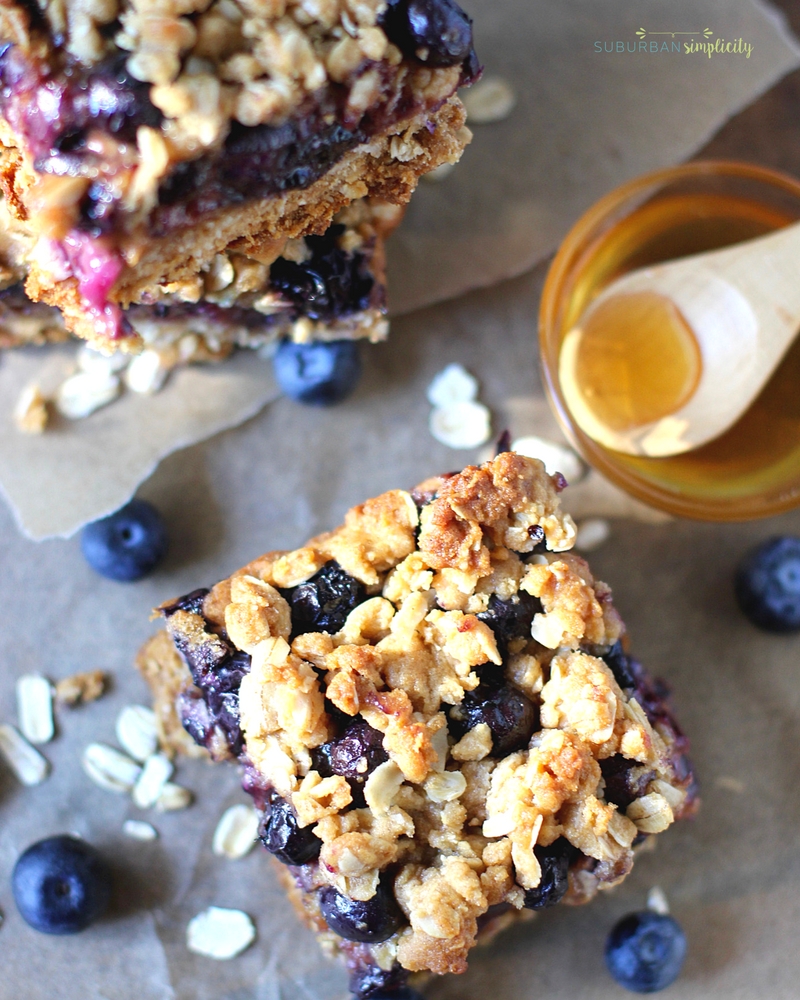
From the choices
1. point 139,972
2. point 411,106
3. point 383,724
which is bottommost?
point 139,972

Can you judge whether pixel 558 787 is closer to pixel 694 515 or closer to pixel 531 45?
pixel 694 515

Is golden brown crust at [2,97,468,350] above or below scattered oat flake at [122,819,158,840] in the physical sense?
above

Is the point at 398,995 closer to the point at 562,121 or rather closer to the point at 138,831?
the point at 138,831

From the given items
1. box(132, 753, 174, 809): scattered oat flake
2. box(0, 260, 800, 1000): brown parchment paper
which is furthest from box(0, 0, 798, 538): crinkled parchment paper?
box(132, 753, 174, 809): scattered oat flake

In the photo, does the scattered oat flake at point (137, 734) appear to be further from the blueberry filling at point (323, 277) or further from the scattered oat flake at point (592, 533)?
the scattered oat flake at point (592, 533)

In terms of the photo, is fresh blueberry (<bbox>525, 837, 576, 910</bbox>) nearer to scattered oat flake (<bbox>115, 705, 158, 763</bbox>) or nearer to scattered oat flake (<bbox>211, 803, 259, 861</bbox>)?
scattered oat flake (<bbox>211, 803, 259, 861</bbox>)

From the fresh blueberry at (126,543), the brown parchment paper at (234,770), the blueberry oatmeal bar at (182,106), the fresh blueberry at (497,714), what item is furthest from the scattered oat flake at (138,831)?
the blueberry oatmeal bar at (182,106)

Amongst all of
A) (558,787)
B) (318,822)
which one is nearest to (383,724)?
(318,822)
